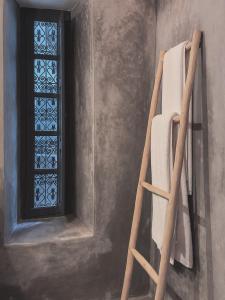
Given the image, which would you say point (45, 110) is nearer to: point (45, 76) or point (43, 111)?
point (43, 111)

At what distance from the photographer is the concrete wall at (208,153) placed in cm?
120

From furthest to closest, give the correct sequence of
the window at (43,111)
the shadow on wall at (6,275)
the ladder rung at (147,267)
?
the window at (43,111)
the shadow on wall at (6,275)
the ladder rung at (147,267)

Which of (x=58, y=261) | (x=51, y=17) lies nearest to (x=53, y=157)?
(x=58, y=261)

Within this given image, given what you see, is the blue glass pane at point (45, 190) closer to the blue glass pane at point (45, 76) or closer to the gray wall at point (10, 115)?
the gray wall at point (10, 115)

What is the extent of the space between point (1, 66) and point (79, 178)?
2.69ft

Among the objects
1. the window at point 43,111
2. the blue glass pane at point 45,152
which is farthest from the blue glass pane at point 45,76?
the blue glass pane at point 45,152

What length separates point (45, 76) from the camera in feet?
6.86

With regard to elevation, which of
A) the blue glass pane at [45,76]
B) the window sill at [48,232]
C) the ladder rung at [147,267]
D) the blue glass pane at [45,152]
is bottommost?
the ladder rung at [147,267]

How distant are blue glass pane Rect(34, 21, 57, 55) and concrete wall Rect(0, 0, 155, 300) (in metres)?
0.27

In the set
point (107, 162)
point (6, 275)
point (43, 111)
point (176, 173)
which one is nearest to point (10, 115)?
point (43, 111)

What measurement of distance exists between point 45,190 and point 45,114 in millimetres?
516

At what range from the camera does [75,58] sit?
206 cm

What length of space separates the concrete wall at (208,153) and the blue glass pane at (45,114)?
988 millimetres

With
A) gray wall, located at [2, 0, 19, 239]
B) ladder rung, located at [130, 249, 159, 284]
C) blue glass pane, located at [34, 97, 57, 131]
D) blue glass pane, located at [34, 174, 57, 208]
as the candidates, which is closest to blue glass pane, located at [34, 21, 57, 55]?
gray wall, located at [2, 0, 19, 239]
